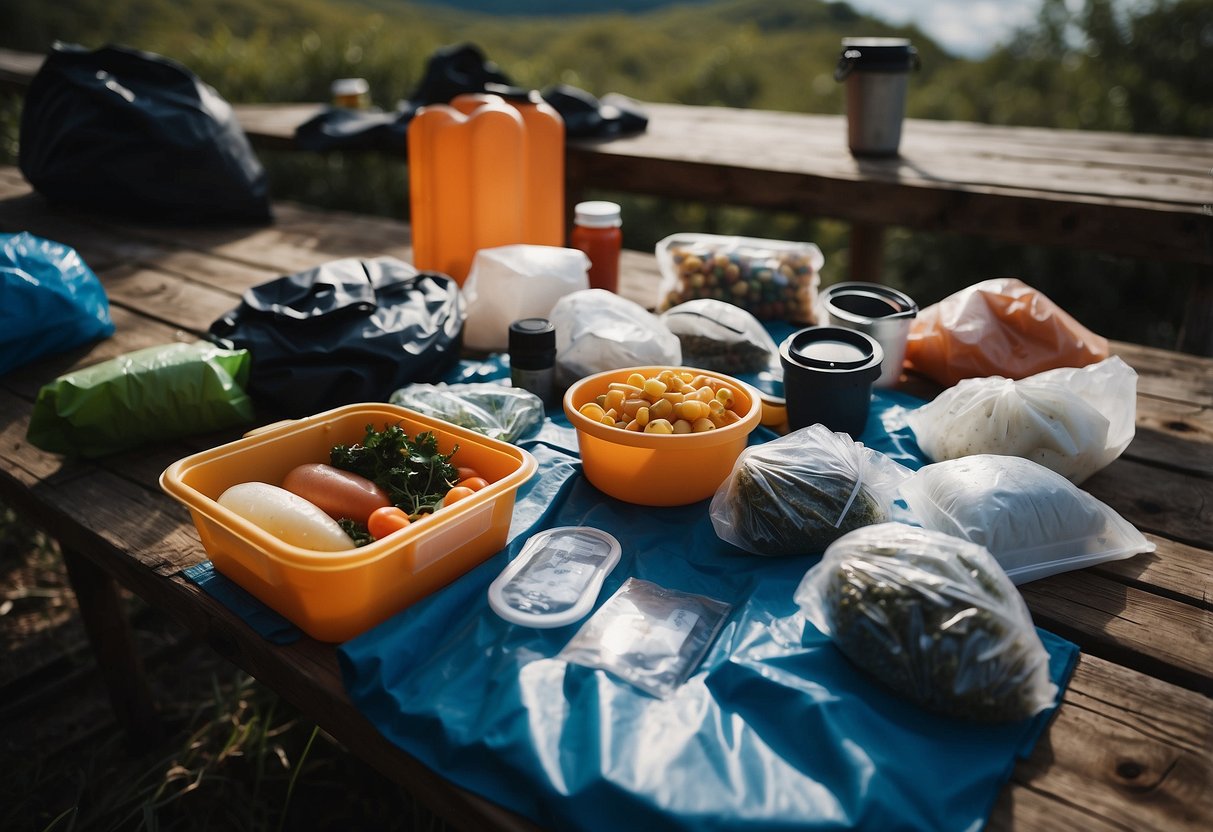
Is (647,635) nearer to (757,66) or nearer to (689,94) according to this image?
(689,94)

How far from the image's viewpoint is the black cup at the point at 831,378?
1.49m

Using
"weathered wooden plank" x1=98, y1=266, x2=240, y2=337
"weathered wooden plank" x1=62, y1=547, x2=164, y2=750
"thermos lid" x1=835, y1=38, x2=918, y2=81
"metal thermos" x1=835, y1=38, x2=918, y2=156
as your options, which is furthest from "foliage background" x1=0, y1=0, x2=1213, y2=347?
"weathered wooden plank" x1=62, y1=547, x2=164, y2=750

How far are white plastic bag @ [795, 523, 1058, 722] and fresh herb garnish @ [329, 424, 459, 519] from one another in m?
0.55

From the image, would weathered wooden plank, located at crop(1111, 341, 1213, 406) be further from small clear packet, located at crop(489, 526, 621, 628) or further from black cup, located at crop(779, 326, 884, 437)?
small clear packet, located at crop(489, 526, 621, 628)

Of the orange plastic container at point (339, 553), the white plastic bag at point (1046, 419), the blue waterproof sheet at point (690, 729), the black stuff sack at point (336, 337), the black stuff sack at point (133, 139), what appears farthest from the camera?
the black stuff sack at point (133, 139)

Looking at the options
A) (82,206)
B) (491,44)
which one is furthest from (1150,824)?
(491,44)

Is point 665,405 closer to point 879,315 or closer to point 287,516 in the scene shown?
point 287,516

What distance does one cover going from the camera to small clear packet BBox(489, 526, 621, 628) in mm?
1111

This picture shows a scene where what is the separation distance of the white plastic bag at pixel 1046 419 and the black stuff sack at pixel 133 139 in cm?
233

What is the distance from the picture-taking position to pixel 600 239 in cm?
213

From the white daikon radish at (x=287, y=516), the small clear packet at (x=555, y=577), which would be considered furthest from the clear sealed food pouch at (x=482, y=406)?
the white daikon radish at (x=287, y=516)

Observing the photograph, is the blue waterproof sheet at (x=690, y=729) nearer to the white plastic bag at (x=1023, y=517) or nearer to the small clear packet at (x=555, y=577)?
the small clear packet at (x=555, y=577)

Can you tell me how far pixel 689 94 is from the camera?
29.9ft

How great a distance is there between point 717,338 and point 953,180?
94 centimetres
